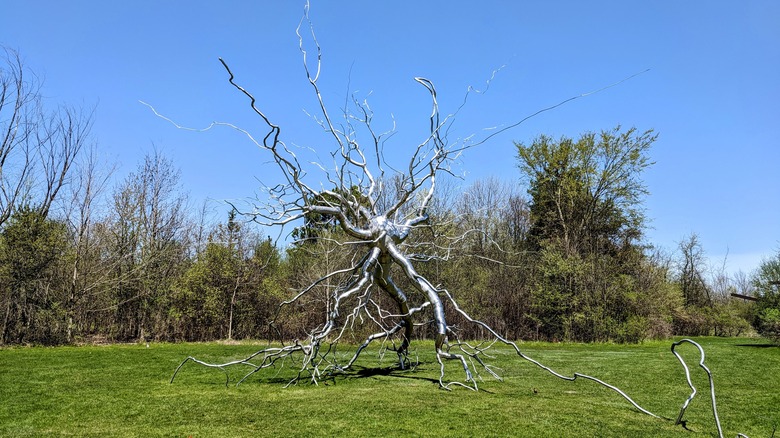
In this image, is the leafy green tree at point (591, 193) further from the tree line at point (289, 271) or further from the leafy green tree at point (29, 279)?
the leafy green tree at point (29, 279)

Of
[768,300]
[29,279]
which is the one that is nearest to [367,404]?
[29,279]

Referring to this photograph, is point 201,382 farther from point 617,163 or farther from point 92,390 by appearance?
point 617,163

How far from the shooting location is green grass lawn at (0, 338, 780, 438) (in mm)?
4391

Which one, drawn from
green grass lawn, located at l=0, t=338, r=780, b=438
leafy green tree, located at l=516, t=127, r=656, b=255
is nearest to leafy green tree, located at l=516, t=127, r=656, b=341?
leafy green tree, located at l=516, t=127, r=656, b=255

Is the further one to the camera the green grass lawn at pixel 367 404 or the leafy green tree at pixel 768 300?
the leafy green tree at pixel 768 300

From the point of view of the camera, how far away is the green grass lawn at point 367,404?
439cm

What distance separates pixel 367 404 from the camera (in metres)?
5.33

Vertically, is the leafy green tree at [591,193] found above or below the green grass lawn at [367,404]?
above

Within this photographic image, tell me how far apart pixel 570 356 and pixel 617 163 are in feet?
41.7

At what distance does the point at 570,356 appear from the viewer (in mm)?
11375

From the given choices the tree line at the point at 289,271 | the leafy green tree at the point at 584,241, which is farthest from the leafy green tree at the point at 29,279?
the leafy green tree at the point at 584,241

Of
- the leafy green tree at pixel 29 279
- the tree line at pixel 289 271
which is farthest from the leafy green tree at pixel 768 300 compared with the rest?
the leafy green tree at pixel 29 279

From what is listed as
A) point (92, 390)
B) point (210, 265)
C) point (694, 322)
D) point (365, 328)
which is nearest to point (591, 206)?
point (694, 322)

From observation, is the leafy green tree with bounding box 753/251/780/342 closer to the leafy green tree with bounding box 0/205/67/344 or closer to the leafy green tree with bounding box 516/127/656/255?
the leafy green tree with bounding box 516/127/656/255
